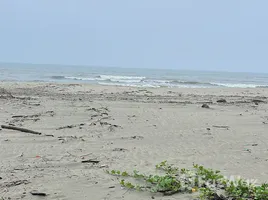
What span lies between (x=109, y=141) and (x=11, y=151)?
72.0 inches

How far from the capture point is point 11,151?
512 cm

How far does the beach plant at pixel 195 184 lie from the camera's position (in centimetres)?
307

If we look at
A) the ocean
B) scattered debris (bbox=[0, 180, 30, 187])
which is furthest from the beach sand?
the ocean

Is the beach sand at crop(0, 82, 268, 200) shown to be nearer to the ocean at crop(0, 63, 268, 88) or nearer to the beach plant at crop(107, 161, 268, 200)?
the beach plant at crop(107, 161, 268, 200)

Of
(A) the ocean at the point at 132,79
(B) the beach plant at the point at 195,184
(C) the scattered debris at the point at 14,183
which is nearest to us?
(B) the beach plant at the point at 195,184

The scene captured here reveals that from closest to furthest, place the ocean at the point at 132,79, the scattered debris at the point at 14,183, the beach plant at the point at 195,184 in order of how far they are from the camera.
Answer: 1. the beach plant at the point at 195,184
2. the scattered debris at the point at 14,183
3. the ocean at the point at 132,79

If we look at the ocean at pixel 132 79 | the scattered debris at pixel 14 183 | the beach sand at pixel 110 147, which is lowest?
the scattered debris at pixel 14 183

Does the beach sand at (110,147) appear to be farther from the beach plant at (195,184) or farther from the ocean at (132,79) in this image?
the ocean at (132,79)

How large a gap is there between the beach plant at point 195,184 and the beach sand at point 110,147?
0.44ft

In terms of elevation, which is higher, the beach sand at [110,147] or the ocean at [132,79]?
the ocean at [132,79]

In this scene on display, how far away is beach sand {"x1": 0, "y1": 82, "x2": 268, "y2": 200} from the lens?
3.67 meters

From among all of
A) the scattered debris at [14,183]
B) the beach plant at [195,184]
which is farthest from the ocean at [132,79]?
the scattered debris at [14,183]

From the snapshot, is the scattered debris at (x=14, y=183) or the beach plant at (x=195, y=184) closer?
the beach plant at (x=195, y=184)

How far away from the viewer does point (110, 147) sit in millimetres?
5496
